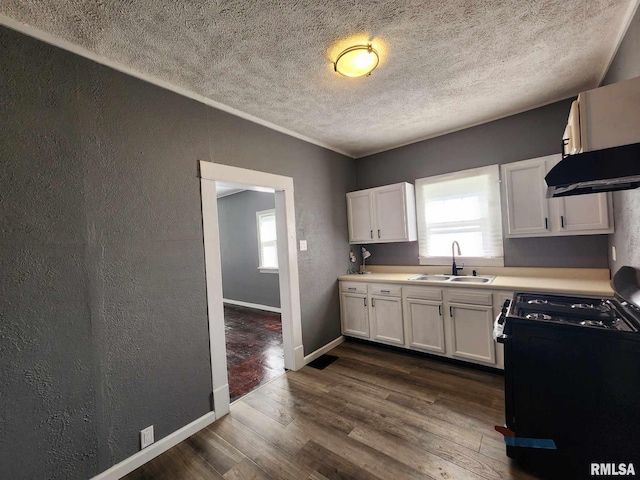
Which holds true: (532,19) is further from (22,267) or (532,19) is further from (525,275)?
(22,267)

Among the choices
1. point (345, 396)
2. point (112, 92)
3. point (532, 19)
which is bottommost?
point (345, 396)

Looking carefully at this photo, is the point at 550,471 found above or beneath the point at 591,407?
beneath

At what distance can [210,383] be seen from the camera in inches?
87.4

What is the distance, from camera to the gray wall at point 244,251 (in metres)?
5.64

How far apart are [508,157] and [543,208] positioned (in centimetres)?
74

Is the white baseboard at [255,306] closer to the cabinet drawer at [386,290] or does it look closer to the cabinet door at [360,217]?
the cabinet door at [360,217]

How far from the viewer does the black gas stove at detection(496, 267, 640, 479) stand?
4.19 feet

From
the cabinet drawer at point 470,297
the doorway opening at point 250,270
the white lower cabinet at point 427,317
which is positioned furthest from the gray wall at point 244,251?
the cabinet drawer at point 470,297

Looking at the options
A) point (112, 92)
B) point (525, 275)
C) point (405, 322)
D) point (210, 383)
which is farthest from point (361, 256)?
point (112, 92)

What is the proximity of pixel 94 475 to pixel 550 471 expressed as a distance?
263cm

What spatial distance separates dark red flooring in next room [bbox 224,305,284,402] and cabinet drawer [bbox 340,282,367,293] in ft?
3.85

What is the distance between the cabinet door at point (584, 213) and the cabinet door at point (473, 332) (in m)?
1.05

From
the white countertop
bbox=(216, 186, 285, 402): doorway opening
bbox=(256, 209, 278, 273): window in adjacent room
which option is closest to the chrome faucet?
the white countertop

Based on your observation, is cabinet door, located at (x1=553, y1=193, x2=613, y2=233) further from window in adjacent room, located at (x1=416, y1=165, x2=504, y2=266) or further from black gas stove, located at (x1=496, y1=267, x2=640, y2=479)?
black gas stove, located at (x1=496, y1=267, x2=640, y2=479)
